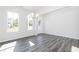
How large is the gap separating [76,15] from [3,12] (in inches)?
61.5

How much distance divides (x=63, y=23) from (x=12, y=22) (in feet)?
3.63

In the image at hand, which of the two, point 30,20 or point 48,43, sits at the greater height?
point 30,20

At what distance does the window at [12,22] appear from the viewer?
3.71ft

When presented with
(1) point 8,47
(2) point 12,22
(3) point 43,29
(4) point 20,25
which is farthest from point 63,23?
(1) point 8,47

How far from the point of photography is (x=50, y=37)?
4.48ft

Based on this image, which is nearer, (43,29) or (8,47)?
(8,47)

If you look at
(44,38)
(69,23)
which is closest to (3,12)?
(44,38)

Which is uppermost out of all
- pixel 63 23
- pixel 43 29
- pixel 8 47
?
pixel 63 23

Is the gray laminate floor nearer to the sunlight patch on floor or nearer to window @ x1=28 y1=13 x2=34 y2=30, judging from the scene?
the sunlight patch on floor

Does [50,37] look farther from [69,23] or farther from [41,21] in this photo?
[69,23]

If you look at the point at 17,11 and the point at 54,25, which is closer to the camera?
the point at 17,11

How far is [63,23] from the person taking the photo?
1.40 m

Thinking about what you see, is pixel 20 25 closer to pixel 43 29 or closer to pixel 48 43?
pixel 43 29

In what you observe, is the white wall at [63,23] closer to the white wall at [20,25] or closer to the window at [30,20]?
the window at [30,20]
